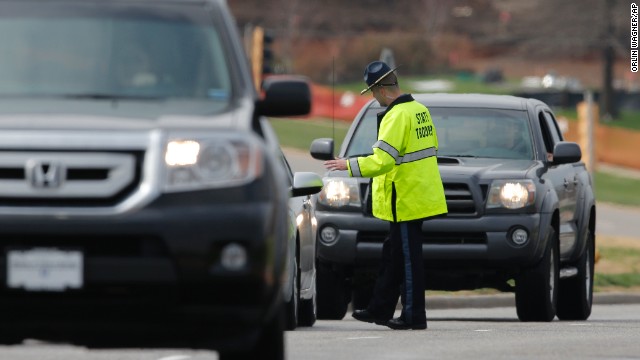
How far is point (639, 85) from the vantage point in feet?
366

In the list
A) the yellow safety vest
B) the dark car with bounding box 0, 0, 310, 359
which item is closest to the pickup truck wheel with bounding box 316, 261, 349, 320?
the yellow safety vest

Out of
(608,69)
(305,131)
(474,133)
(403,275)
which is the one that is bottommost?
(403,275)

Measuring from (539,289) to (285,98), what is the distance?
20.5ft

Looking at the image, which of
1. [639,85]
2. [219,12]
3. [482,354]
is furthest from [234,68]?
[639,85]

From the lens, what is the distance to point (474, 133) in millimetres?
14797

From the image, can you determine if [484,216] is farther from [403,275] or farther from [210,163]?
[210,163]

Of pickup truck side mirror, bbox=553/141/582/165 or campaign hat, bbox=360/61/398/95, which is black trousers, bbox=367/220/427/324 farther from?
pickup truck side mirror, bbox=553/141/582/165

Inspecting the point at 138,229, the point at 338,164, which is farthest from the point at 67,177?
the point at 338,164

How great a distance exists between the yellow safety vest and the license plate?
5.54m

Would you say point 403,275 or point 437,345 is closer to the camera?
point 437,345

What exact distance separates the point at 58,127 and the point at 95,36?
1.14 metres

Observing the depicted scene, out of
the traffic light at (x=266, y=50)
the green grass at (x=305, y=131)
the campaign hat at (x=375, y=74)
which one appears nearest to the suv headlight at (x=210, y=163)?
the campaign hat at (x=375, y=74)

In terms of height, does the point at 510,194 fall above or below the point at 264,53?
below

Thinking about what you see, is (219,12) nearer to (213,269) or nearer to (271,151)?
(271,151)
